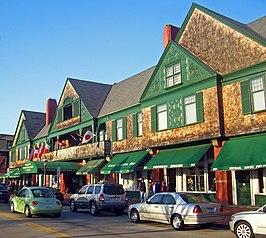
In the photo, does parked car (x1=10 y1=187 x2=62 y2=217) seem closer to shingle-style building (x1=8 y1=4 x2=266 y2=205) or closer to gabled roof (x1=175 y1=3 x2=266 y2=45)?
shingle-style building (x1=8 y1=4 x2=266 y2=205)

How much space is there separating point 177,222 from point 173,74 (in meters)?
12.8

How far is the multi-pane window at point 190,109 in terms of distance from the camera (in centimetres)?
2305

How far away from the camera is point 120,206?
20.4m

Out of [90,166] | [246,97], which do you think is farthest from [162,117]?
[90,166]

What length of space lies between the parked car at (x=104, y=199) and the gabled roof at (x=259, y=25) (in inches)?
461

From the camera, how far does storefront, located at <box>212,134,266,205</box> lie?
18.5 m

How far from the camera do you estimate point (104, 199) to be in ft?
65.6

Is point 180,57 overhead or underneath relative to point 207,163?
overhead

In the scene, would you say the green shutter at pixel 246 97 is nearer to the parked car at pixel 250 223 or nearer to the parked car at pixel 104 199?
the parked car at pixel 104 199

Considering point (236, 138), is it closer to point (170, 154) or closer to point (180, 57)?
point (170, 154)

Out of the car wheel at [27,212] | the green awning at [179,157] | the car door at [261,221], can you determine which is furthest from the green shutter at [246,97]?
the car wheel at [27,212]

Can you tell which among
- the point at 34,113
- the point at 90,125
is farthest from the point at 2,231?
the point at 34,113

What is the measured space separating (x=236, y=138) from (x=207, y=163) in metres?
3.32

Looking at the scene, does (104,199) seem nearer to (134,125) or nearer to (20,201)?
(20,201)
